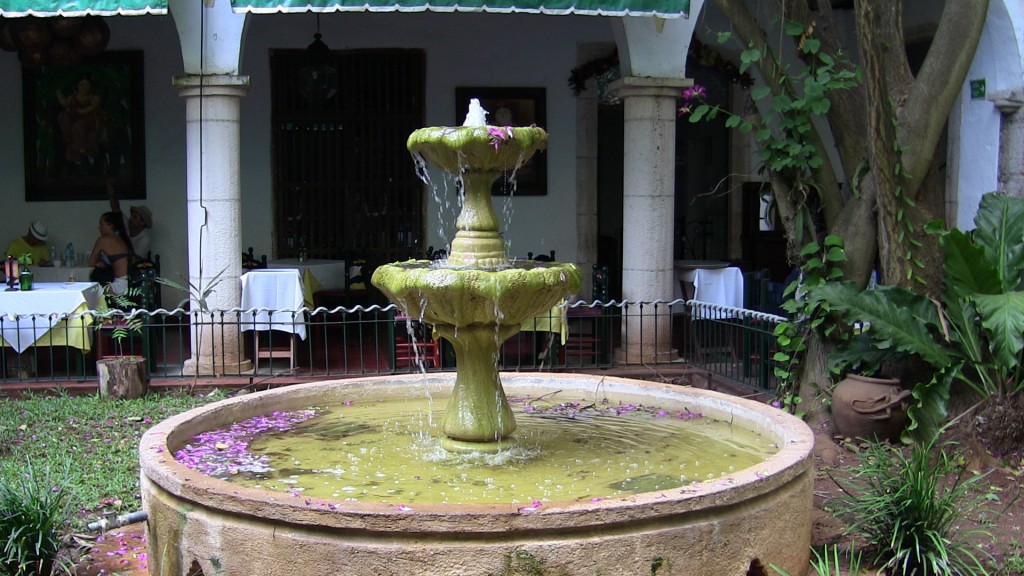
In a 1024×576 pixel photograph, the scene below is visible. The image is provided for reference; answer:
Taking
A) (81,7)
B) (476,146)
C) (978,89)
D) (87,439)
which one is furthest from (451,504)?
(978,89)

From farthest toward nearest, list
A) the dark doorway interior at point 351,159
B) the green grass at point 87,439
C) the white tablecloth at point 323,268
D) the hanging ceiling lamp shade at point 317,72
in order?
1. the dark doorway interior at point 351,159
2. the hanging ceiling lamp shade at point 317,72
3. the white tablecloth at point 323,268
4. the green grass at point 87,439

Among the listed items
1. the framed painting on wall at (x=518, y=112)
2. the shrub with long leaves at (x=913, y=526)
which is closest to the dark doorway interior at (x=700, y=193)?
the framed painting on wall at (x=518, y=112)

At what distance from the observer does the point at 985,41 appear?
951cm

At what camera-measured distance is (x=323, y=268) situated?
11.0 meters

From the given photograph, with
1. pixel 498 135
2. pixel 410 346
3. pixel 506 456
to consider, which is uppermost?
pixel 498 135

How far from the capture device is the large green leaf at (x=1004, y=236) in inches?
265

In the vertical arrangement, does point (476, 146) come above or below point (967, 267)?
above

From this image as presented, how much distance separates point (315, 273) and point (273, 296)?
130 centimetres

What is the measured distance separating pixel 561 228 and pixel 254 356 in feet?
15.3

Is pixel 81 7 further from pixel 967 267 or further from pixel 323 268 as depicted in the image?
pixel 967 267

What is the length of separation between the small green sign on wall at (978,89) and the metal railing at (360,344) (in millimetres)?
3035

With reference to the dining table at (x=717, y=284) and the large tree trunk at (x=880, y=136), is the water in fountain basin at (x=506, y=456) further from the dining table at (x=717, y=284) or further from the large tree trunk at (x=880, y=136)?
the dining table at (x=717, y=284)

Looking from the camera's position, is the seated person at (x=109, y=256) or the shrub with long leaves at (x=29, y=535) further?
the seated person at (x=109, y=256)

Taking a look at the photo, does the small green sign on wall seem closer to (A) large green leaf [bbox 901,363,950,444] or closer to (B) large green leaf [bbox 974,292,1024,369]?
(B) large green leaf [bbox 974,292,1024,369]
